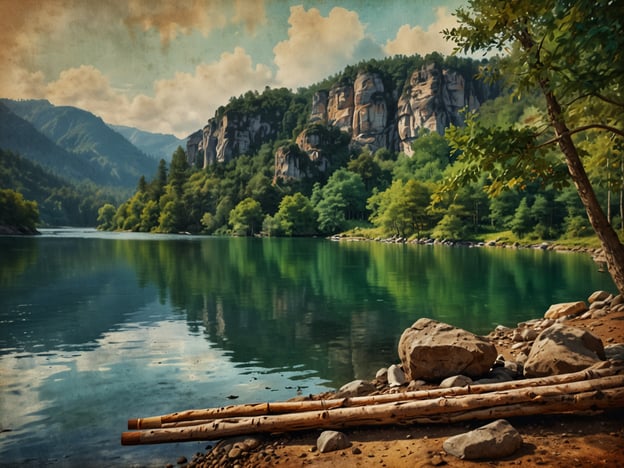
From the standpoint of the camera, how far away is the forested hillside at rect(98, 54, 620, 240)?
81250 millimetres

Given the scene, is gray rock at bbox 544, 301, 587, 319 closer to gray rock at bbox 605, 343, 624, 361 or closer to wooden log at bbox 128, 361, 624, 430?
gray rock at bbox 605, 343, 624, 361

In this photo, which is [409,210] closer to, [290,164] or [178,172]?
[290,164]

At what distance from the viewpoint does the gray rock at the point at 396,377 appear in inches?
409

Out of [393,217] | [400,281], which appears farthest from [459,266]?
[393,217]

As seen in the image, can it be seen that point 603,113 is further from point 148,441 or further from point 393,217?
point 393,217

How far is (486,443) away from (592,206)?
6.47 m

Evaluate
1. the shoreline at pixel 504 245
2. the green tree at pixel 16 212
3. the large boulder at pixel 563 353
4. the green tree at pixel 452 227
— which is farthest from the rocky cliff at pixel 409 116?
the large boulder at pixel 563 353

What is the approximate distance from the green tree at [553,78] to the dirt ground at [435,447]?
453cm

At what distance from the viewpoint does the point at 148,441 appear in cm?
793

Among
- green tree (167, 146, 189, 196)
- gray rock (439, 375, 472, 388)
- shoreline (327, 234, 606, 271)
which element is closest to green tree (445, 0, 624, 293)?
gray rock (439, 375, 472, 388)

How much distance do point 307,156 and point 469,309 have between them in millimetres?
151628

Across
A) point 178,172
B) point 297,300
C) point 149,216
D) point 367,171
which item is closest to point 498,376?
point 297,300

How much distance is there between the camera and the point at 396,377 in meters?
10.6

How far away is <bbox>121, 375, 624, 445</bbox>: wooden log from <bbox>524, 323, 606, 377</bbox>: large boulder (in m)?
1.16
